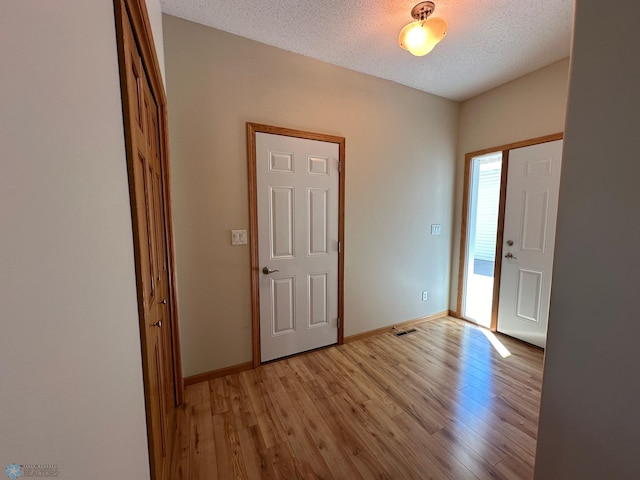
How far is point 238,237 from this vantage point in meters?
2.10

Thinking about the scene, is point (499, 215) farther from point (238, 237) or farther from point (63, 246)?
point (63, 246)

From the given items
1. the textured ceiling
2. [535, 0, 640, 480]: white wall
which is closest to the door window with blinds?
the textured ceiling

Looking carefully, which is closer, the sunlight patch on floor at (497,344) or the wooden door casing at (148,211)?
the wooden door casing at (148,211)

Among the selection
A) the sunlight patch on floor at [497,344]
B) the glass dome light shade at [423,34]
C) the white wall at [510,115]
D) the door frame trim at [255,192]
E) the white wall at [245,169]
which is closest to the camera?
the glass dome light shade at [423,34]

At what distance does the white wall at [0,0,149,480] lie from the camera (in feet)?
0.99

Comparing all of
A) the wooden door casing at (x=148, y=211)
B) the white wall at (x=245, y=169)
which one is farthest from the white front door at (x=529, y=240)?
the wooden door casing at (x=148, y=211)

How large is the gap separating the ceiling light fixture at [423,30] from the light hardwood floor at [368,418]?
2.47m

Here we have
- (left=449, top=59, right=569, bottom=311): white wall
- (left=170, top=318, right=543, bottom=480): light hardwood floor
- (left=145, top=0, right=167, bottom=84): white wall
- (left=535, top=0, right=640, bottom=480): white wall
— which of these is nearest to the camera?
(left=535, top=0, right=640, bottom=480): white wall

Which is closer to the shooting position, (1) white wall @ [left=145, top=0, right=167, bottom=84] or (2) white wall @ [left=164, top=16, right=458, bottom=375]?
(1) white wall @ [left=145, top=0, right=167, bottom=84]

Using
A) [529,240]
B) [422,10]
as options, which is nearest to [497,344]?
[529,240]

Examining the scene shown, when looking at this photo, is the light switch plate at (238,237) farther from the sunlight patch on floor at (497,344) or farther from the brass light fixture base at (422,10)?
the sunlight patch on floor at (497,344)

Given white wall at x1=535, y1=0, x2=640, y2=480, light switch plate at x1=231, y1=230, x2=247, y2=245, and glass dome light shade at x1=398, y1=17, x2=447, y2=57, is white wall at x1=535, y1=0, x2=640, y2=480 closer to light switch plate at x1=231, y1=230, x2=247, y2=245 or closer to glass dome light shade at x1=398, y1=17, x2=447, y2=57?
glass dome light shade at x1=398, y1=17, x2=447, y2=57

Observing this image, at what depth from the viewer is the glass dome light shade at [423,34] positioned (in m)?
1.61

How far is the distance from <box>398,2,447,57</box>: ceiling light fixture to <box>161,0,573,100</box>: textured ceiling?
0.06 meters
